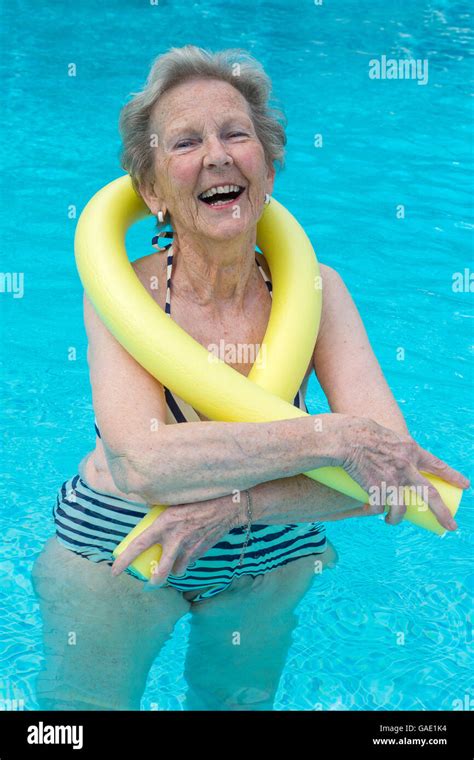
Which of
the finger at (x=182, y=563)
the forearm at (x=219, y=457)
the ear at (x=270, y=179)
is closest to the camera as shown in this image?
the forearm at (x=219, y=457)

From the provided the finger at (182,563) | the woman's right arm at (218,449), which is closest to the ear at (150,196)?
the woman's right arm at (218,449)

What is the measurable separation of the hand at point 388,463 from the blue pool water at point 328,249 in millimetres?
1178

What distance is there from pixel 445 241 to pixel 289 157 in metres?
1.52

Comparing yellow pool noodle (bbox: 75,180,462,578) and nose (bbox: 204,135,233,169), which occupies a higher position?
nose (bbox: 204,135,233,169)

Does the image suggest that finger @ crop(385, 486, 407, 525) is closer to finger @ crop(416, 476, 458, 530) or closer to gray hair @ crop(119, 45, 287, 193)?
finger @ crop(416, 476, 458, 530)

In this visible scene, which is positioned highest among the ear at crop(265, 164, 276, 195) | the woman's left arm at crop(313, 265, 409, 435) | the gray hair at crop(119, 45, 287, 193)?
the gray hair at crop(119, 45, 287, 193)

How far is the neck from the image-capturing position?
2693 millimetres

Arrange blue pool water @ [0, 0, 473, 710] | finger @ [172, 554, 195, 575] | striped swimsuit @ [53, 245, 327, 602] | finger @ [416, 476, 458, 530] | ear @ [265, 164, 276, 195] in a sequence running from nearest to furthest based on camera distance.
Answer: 1. finger @ [172, 554, 195, 575]
2. finger @ [416, 476, 458, 530]
3. striped swimsuit @ [53, 245, 327, 602]
4. ear @ [265, 164, 276, 195]
5. blue pool water @ [0, 0, 473, 710]

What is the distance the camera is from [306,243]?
9.57 feet

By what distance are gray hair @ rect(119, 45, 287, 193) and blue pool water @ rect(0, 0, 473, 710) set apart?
175 centimetres

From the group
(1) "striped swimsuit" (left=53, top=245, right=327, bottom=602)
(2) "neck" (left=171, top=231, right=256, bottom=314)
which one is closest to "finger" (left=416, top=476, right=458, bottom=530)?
(1) "striped swimsuit" (left=53, top=245, right=327, bottom=602)

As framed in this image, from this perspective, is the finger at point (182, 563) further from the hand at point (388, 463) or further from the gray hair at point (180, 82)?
the gray hair at point (180, 82)

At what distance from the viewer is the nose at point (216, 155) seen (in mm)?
2553

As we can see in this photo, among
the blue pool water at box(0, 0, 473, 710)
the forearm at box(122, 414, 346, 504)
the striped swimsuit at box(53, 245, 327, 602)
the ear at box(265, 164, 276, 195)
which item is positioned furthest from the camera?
the blue pool water at box(0, 0, 473, 710)
